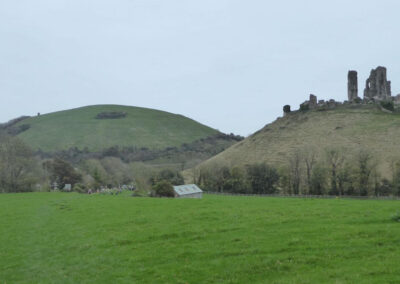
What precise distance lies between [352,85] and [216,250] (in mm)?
143998

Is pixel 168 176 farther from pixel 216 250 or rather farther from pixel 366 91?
pixel 366 91

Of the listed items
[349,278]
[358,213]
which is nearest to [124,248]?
[349,278]

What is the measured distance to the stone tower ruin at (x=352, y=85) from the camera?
5630 inches

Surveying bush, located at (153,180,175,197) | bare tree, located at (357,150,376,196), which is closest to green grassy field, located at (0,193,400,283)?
bush, located at (153,180,175,197)

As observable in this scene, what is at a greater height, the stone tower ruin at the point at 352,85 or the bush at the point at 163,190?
the stone tower ruin at the point at 352,85

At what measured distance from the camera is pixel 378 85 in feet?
463

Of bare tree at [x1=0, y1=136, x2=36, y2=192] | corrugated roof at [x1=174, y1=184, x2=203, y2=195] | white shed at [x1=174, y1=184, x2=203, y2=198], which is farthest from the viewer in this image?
bare tree at [x1=0, y1=136, x2=36, y2=192]

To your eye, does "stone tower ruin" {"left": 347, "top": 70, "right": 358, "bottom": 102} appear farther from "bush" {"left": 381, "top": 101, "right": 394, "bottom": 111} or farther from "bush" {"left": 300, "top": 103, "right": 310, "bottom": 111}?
"bush" {"left": 381, "top": 101, "right": 394, "bottom": 111}

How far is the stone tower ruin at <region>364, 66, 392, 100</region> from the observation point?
139 meters

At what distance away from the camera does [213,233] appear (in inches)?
763

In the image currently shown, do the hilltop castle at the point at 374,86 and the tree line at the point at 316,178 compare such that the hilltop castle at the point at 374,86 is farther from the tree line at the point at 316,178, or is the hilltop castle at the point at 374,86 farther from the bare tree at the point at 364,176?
the bare tree at the point at 364,176

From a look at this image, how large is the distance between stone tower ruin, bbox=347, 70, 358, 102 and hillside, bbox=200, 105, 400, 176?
1431 centimetres

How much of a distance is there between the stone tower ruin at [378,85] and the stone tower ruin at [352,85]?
4.76 m

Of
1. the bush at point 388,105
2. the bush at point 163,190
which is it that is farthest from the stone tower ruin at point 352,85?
the bush at point 163,190
